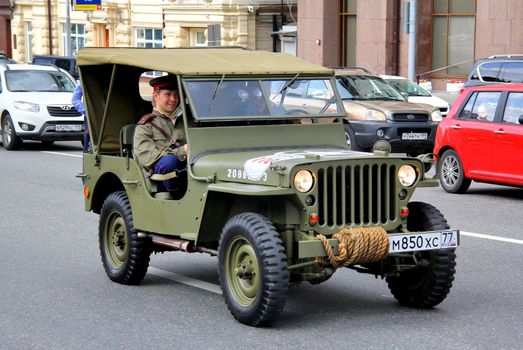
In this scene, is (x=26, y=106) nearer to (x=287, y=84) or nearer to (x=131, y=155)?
(x=131, y=155)

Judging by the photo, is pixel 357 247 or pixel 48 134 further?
pixel 48 134

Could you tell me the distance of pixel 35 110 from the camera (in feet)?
82.9

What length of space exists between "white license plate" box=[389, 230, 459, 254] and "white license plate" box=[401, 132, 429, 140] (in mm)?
14277

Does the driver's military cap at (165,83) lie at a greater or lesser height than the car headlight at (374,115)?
greater

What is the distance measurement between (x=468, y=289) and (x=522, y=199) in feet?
23.0

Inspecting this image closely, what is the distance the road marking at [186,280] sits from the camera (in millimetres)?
9867

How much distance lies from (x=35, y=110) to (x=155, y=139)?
15978 mm

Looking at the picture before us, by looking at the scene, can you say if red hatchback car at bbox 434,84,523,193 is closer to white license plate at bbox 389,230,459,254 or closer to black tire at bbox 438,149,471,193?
black tire at bbox 438,149,471,193

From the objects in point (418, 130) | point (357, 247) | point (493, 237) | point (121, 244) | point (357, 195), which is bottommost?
point (493, 237)

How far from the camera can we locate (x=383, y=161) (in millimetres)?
8461

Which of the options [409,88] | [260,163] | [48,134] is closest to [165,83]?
[260,163]

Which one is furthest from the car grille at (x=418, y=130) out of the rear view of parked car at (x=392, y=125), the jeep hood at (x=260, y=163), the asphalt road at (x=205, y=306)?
the jeep hood at (x=260, y=163)

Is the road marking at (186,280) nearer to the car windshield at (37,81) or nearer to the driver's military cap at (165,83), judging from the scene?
the driver's military cap at (165,83)

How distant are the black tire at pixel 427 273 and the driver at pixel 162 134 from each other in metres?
1.80
